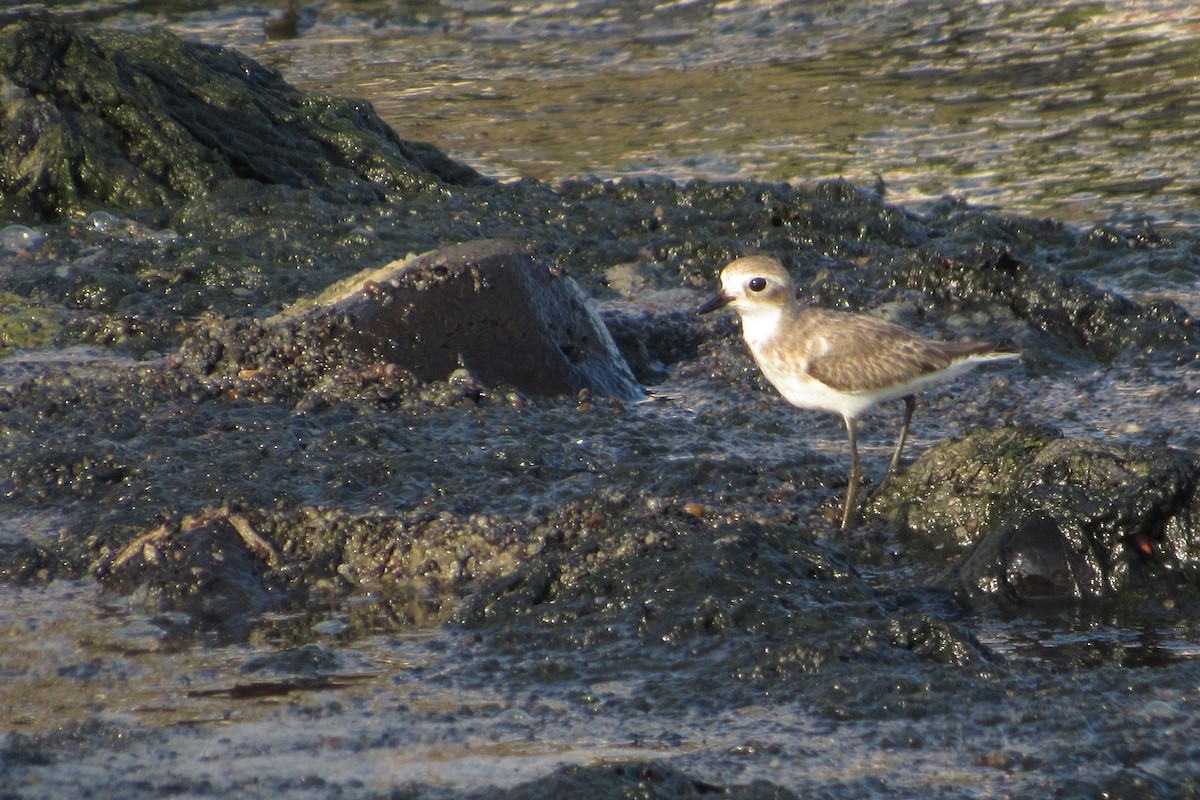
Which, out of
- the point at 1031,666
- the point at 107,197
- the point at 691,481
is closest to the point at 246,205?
the point at 107,197

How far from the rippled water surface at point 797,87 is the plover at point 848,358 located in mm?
4193

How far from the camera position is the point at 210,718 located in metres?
4.02

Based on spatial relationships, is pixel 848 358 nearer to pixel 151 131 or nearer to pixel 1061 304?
pixel 1061 304

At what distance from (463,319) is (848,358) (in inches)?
69.1

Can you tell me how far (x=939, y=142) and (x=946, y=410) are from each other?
5082 millimetres

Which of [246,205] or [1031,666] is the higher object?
[246,205]

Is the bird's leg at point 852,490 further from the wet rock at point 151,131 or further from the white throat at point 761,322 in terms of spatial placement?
the wet rock at point 151,131

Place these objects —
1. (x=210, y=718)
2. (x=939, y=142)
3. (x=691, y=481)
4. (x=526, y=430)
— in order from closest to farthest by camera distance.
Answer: (x=210, y=718) < (x=691, y=481) < (x=526, y=430) < (x=939, y=142)

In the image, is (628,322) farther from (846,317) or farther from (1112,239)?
(1112,239)

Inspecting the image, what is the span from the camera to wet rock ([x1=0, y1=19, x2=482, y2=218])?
853 centimetres

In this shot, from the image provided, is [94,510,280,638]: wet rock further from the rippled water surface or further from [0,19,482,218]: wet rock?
the rippled water surface

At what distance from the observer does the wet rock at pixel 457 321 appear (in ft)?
20.8

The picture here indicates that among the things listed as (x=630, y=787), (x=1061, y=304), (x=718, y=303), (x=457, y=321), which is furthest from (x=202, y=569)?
(x=1061, y=304)

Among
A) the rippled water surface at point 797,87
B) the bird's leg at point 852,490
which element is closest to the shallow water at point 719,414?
the rippled water surface at point 797,87
